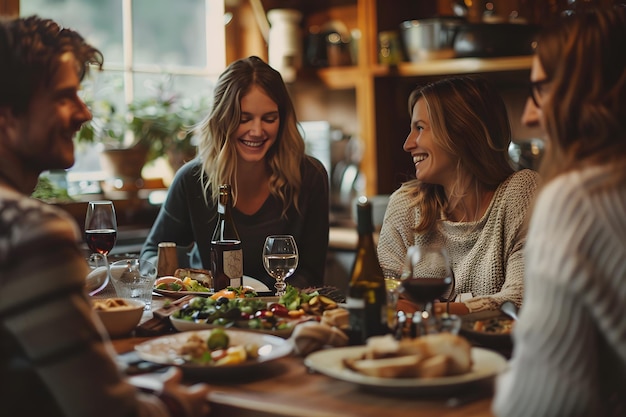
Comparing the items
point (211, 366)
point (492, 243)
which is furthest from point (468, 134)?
point (211, 366)

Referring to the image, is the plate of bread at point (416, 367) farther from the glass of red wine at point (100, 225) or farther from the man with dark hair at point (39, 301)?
the glass of red wine at point (100, 225)

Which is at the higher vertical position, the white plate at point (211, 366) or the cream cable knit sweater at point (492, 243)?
the cream cable knit sweater at point (492, 243)

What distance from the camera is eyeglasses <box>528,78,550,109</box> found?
1.44 metres

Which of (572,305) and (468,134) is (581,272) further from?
(468,134)

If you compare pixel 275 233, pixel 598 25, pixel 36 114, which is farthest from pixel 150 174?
pixel 598 25

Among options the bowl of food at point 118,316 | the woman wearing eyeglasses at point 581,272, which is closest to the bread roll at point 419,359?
the woman wearing eyeglasses at point 581,272

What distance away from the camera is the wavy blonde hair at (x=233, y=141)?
120 inches

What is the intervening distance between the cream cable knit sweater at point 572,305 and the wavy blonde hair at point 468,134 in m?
1.31

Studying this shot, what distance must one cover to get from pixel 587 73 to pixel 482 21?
2.91 meters

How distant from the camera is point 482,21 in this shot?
13.6ft

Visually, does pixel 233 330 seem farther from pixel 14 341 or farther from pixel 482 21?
pixel 482 21

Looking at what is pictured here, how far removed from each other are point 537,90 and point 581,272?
387 millimetres

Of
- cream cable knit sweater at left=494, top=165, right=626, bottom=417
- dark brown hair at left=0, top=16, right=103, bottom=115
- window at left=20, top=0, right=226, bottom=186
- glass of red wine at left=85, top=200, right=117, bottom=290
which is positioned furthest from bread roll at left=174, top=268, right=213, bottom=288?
window at left=20, top=0, right=226, bottom=186

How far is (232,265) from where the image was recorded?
A: 94.7 inches
